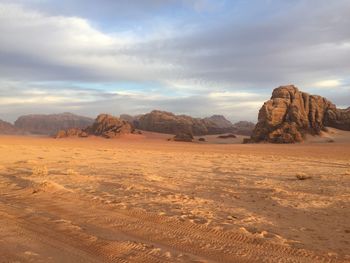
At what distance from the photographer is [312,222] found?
6352 mm

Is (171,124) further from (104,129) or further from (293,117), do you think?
(293,117)

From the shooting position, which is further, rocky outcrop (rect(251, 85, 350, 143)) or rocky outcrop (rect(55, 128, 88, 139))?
rocky outcrop (rect(55, 128, 88, 139))

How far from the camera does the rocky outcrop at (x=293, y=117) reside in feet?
106

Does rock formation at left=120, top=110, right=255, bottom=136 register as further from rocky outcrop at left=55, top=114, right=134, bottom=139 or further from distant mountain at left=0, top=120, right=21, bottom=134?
distant mountain at left=0, top=120, right=21, bottom=134

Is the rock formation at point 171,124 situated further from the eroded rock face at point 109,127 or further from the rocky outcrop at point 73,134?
the rocky outcrop at point 73,134

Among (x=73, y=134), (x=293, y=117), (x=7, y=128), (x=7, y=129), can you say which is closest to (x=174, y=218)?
(x=293, y=117)

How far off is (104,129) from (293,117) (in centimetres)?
1924

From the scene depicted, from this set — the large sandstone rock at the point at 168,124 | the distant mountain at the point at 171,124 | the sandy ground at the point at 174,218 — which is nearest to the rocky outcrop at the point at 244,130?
the distant mountain at the point at 171,124

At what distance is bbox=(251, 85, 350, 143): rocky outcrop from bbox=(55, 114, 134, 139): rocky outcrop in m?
13.7

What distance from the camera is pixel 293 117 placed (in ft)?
109

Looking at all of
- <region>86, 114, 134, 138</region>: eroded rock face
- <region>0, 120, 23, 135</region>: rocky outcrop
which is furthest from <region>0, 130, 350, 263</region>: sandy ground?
<region>0, 120, 23, 135</region>: rocky outcrop

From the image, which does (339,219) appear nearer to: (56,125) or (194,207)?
(194,207)

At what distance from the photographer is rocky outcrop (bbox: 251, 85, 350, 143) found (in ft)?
106

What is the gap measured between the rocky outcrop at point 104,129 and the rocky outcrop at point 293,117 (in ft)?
45.1
